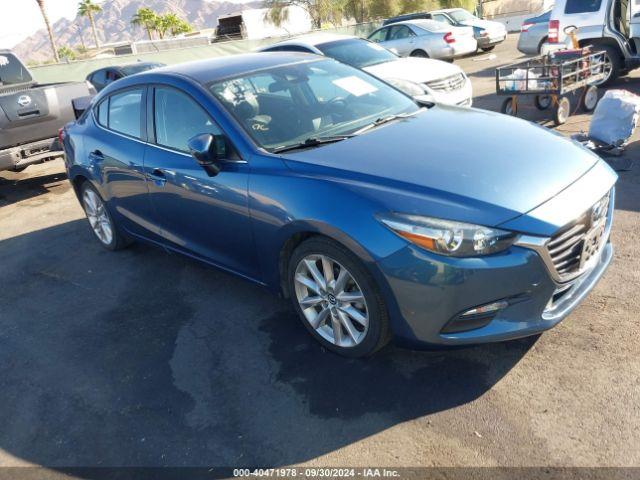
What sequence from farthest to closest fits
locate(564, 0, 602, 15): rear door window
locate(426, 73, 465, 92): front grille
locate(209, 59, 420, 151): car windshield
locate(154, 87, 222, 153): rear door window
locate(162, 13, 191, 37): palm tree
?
locate(162, 13, 191, 37): palm tree, locate(564, 0, 602, 15): rear door window, locate(426, 73, 465, 92): front grille, locate(154, 87, 222, 153): rear door window, locate(209, 59, 420, 151): car windshield

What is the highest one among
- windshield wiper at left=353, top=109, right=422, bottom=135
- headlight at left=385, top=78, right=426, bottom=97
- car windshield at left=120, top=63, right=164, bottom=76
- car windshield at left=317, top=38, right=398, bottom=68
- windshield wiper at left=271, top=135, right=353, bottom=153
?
windshield wiper at left=271, top=135, right=353, bottom=153

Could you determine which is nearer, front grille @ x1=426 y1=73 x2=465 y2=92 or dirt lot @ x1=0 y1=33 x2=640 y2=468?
dirt lot @ x1=0 y1=33 x2=640 y2=468

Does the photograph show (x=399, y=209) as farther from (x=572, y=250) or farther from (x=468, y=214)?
(x=572, y=250)

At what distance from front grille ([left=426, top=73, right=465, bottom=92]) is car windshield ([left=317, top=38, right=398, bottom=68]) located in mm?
1204

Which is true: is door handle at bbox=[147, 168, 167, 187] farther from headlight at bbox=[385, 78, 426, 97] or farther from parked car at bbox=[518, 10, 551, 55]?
parked car at bbox=[518, 10, 551, 55]

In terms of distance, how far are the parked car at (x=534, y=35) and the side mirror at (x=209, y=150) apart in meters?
12.8

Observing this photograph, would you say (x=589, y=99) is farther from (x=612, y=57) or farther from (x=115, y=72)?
(x=115, y=72)

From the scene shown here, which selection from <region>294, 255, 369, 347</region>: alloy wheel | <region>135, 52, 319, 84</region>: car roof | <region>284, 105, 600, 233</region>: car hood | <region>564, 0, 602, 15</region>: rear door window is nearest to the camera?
<region>284, 105, 600, 233</region>: car hood

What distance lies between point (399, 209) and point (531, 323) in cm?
88

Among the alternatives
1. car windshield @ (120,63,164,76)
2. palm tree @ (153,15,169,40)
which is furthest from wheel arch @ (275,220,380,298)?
palm tree @ (153,15,169,40)

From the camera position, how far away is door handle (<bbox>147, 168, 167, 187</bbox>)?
13.5 feet

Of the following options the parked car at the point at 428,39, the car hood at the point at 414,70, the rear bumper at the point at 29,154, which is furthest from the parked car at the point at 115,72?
the parked car at the point at 428,39

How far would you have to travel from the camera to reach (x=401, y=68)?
8648 millimetres

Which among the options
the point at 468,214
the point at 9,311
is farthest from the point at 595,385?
the point at 9,311
